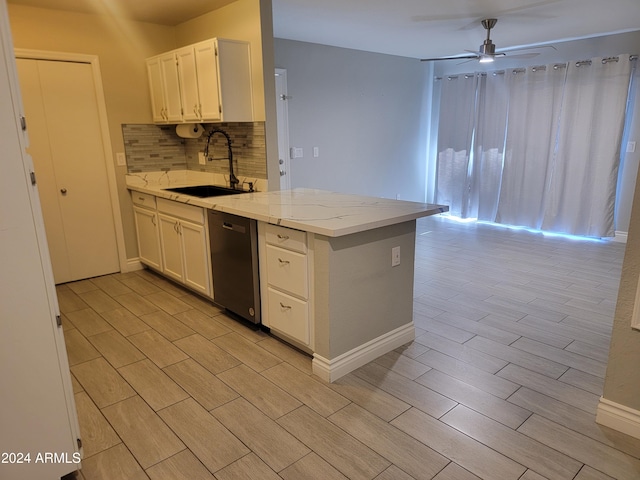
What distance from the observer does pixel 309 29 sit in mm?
4590

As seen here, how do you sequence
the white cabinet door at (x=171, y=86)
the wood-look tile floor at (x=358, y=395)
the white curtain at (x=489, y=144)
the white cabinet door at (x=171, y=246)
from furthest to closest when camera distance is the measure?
the white curtain at (x=489, y=144) < the white cabinet door at (x=171, y=86) < the white cabinet door at (x=171, y=246) < the wood-look tile floor at (x=358, y=395)

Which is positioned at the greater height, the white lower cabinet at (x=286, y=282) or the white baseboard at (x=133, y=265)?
the white lower cabinet at (x=286, y=282)

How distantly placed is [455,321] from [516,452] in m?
1.39

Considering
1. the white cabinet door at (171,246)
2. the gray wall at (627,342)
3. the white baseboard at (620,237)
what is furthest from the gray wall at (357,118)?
the gray wall at (627,342)

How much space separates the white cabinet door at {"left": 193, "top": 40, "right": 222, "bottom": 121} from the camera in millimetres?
3369

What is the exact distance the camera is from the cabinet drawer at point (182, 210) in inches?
131

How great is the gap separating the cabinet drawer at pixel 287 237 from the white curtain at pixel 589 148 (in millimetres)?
4649

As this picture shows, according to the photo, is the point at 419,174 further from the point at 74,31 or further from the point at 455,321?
the point at 74,31

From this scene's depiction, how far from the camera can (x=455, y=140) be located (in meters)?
6.77

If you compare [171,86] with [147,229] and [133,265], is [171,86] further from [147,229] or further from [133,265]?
[133,265]

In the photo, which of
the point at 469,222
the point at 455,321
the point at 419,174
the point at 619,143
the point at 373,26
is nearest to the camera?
the point at 455,321

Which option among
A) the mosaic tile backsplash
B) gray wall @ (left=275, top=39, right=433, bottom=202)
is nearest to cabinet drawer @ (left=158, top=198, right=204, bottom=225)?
the mosaic tile backsplash

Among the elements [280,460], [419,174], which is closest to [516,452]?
[280,460]

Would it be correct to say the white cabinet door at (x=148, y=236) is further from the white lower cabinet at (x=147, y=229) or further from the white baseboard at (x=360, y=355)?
the white baseboard at (x=360, y=355)
